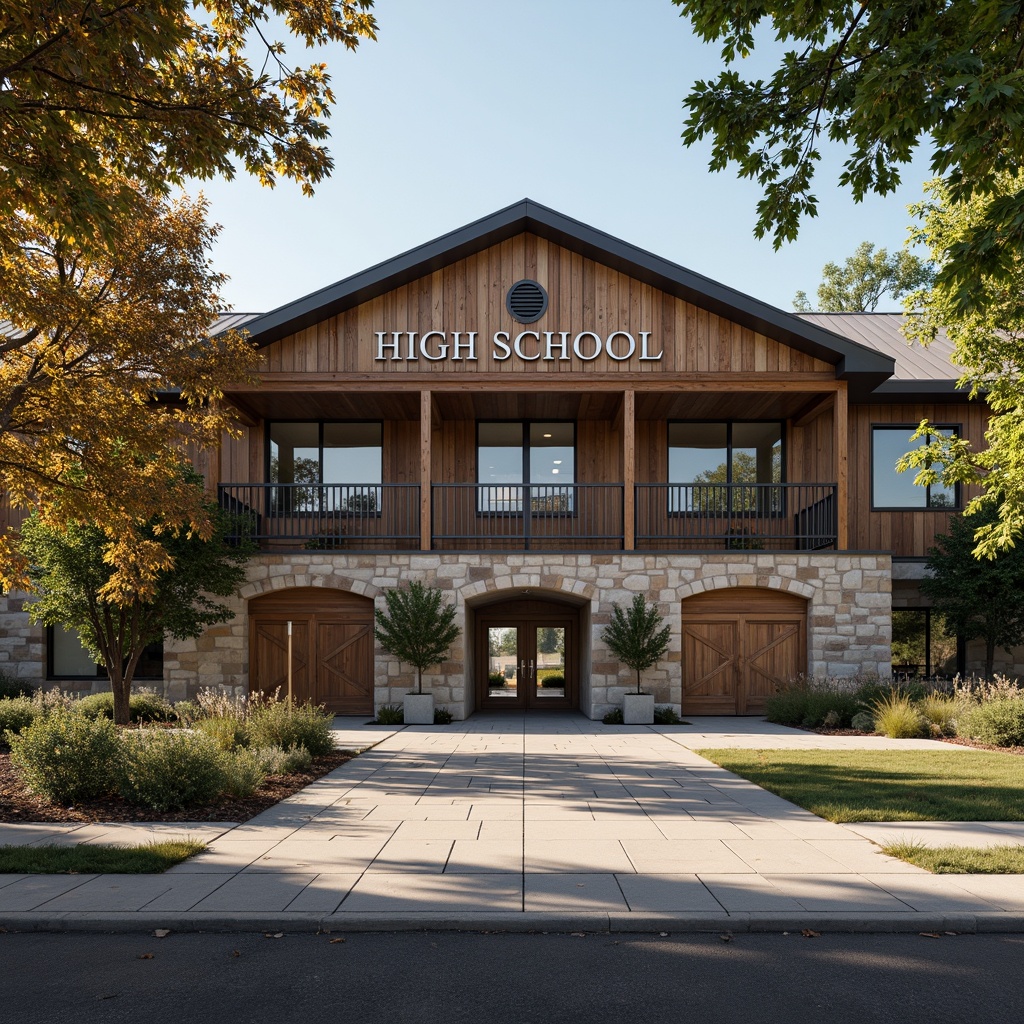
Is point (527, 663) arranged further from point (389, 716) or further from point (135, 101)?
point (135, 101)

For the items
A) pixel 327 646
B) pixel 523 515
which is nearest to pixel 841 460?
pixel 523 515

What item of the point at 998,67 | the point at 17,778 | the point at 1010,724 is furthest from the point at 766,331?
the point at 17,778

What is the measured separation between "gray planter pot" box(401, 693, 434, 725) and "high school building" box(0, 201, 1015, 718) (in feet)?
1.92

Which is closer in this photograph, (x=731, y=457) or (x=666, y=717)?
(x=666, y=717)

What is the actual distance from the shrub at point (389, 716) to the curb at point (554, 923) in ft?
35.7

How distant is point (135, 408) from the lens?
406 inches

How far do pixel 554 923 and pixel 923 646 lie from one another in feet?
55.2

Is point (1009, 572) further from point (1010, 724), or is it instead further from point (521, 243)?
point (521, 243)

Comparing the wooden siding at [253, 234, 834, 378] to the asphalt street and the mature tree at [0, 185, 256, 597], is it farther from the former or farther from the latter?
the asphalt street

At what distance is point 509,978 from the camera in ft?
14.7

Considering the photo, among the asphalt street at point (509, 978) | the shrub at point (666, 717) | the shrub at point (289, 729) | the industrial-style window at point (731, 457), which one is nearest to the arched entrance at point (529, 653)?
the shrub at point (666, 717)

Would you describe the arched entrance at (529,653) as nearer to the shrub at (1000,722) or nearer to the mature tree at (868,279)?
the shrub at (1000,722)

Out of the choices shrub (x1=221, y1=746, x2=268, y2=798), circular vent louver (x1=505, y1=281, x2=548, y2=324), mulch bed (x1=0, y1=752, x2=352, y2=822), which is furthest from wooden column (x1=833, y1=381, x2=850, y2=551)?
shrub (x1=221, y1=746, x2=268, y2=798)

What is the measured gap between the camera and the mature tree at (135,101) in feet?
20.3
